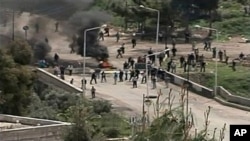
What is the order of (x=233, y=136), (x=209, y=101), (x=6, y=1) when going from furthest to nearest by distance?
(x=6, y=1)
(x=209, y=101)
(x=233, y=136)

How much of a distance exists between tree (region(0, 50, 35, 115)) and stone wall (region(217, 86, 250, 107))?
18.2m

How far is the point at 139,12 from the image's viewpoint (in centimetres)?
8344

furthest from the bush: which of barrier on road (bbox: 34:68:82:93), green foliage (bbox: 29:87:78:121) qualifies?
barrier on road (bbox: 34:68:82:93)

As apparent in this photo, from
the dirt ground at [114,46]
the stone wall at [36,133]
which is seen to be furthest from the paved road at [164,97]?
the stone wall at [36,133]

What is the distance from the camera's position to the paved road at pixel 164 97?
51656mm

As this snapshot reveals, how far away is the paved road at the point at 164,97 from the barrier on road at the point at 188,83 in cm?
53

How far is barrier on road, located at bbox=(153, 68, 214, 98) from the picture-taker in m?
59.0

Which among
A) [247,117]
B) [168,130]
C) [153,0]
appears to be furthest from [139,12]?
[168,130]

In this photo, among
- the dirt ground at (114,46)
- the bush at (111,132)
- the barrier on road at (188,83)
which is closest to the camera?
the bush at (111,132)

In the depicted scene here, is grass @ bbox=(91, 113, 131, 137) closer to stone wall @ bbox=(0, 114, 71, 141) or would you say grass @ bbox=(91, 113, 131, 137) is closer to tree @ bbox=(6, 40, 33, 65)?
stone wall @ bbox=(0, 114, 71, 141)

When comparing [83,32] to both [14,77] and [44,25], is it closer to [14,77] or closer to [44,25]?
[44,25]

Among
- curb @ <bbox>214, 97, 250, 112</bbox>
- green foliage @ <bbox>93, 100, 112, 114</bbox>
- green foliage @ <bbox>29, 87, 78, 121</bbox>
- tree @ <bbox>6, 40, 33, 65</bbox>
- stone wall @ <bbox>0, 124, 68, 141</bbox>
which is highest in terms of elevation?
tree @ <bbox>6, 40, 33, 65</bbox>

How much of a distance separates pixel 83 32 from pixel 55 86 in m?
12.9

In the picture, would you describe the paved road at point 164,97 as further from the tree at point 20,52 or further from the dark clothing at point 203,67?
the tree at point 20,52
